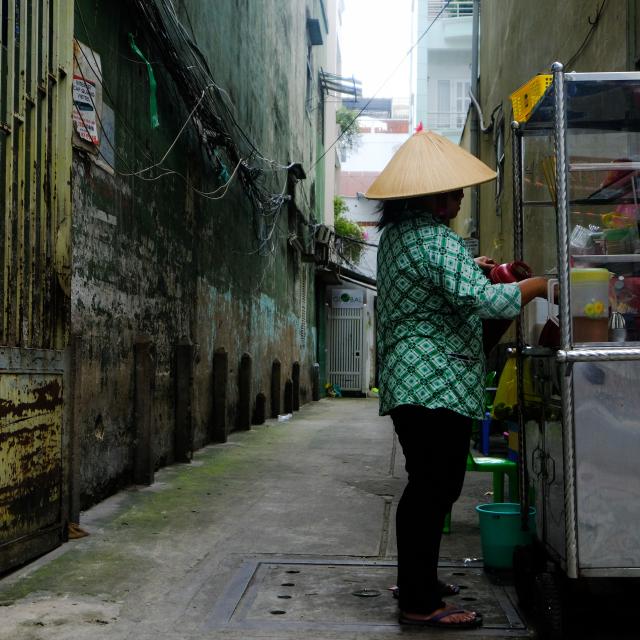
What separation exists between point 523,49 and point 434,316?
21.6 ft

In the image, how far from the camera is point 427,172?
3250mm

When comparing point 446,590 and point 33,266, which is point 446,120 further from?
point 446,590

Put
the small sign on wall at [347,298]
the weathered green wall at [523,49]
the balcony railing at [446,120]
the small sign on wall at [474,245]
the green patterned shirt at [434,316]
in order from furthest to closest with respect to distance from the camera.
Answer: the balcony railing at [446,120] < the small sign on wall at [347,298] < the small sign on wall at [474,245] < the weathered green wall at [523,49] < the green patterned shirt at [434,316]

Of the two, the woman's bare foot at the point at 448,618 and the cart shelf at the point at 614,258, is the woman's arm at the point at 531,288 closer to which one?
the cart shelf at the point at 614,258

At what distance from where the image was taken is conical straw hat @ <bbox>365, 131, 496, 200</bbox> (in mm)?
3203

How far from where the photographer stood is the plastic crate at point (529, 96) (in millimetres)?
3480

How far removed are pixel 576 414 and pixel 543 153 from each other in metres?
1.52

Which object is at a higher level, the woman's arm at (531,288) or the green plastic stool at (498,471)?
the woman's arm at (531,288)

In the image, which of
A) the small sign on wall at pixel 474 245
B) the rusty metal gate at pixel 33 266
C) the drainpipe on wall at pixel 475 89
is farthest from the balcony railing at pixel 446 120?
the rusty metal gate at pixel 33 266

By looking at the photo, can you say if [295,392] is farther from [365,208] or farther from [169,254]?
[365,208]

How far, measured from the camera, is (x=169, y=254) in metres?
7.27

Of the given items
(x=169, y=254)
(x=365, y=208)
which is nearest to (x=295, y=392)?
(x=169, y=254)

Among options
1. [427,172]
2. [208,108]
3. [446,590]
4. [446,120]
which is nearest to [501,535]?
[446,590]

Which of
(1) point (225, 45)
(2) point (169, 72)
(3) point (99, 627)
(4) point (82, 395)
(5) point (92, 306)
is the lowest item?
(3) point (99, 627)
